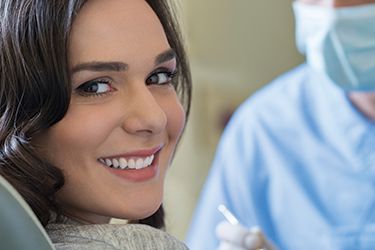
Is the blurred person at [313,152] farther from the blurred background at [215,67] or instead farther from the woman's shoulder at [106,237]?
the woman's shoulder at [106,237]

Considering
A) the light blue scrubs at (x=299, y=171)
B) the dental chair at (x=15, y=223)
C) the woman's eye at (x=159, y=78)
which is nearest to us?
the dental chair at (x=15, y=223)

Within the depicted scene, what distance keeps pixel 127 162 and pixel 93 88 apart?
3.6 inches

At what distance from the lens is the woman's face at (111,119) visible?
84 cm

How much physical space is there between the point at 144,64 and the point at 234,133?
0.94 m

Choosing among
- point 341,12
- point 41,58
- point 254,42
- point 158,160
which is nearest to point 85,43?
point 41,58

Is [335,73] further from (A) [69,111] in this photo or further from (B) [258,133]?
(A) [69,111]

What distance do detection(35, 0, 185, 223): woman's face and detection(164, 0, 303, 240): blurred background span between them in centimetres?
135

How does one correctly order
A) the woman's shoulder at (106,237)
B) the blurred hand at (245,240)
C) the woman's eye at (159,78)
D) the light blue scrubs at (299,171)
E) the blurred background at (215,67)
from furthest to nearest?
the blurred background at (215,67)
the light blue scrubs at (299,171)
the blurred hand at (245,240)
the woman's eye at (159,78)
the woman's shoulder at (106,237)

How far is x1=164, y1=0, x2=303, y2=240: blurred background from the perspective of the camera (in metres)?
2.34

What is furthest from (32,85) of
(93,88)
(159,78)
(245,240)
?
(245,240)

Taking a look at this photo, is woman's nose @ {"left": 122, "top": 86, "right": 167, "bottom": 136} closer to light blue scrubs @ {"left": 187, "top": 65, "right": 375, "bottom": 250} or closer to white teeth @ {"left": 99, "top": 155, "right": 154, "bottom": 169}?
white teeth @ {"left": 99, "top": 155, "right": 154, "bottom": 169}

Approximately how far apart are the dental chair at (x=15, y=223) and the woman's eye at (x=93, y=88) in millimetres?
244

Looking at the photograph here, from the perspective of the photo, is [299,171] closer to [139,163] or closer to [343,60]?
[343,60]

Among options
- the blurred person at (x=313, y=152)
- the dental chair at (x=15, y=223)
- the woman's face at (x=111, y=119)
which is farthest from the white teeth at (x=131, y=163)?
the blurred person at (x=313, y=152)
